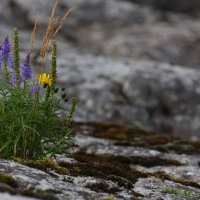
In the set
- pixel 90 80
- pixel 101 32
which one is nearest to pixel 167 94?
pixel 90 80

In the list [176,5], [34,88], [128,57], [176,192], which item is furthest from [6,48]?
[176,5]

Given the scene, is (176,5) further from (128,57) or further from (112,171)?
(112,171)

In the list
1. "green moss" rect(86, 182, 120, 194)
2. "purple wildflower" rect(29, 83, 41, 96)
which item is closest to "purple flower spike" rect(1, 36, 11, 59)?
"purple wildflower" rect(29, 83, 41, 96)

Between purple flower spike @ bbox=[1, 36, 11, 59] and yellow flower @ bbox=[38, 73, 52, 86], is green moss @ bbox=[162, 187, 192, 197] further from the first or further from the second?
purple flower spike @ bbox=[1, 36, 11, 59]

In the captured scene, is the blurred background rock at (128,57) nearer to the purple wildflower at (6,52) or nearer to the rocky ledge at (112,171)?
the rocky ledge at (112,171)

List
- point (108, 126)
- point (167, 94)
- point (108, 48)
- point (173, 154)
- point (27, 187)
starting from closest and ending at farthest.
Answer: point (27, 187) < point (173, 154) < point (108, 126) < point (167, 94) < point (108, 48)

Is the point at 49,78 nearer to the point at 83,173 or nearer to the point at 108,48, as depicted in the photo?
the point at 83,173
